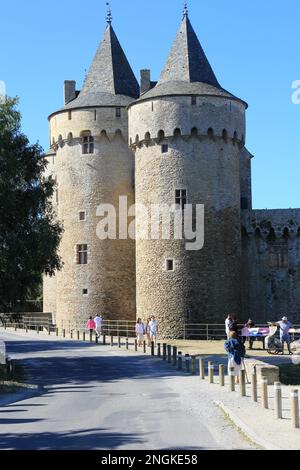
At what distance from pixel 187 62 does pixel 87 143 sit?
9201 mm

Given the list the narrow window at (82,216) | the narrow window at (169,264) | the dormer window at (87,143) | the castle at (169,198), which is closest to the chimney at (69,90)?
the castle at (169,198)

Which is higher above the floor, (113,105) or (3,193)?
(113,105)

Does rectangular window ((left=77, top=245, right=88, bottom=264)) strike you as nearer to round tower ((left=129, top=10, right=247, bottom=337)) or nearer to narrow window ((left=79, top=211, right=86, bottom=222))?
narrow window ((left=79, top=211, right=86, bottom=222))

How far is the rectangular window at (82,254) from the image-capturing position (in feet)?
161

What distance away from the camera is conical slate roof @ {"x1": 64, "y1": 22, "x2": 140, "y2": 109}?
164 feet

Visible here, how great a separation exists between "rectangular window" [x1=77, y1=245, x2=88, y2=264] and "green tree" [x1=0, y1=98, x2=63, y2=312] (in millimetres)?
18035

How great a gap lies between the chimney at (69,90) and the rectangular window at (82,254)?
9879mm

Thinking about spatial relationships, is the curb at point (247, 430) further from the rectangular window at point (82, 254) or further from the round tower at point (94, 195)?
the rectangular window at point (82, 254)

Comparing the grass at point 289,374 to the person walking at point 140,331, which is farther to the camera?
the person walking at point 140,331

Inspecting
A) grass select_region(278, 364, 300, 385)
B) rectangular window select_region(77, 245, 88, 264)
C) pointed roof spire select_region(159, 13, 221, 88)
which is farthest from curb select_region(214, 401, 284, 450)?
rectangular window select_region(77, 245, 88, 264)
